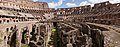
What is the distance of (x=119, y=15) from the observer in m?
33.0

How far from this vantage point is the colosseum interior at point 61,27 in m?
13.5

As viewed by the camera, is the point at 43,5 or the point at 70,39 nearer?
the point at 70,39

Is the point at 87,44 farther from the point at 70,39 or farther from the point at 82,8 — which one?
the point at 82,8

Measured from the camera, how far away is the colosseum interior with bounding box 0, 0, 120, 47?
13461 millimetres

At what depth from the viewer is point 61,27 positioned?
2402 cm

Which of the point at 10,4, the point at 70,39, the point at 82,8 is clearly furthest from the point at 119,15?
the point at 10,4

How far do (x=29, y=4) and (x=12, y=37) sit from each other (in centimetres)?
6133

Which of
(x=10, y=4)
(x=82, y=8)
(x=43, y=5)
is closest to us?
(x=10, y=4)

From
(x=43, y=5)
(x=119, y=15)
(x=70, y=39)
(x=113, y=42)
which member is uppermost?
(x=113, y=42)

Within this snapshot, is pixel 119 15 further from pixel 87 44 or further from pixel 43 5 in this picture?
pixel 43 5

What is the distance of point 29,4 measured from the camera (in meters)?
79.9

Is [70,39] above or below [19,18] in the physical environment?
above

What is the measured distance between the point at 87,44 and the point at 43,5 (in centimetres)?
7740

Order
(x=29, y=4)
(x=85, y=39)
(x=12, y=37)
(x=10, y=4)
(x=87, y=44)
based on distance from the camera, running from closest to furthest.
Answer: (x=87, y=44), (x=85, y=39), (x=12, y=37), (x=10, y=4), (x=29, y=4)
